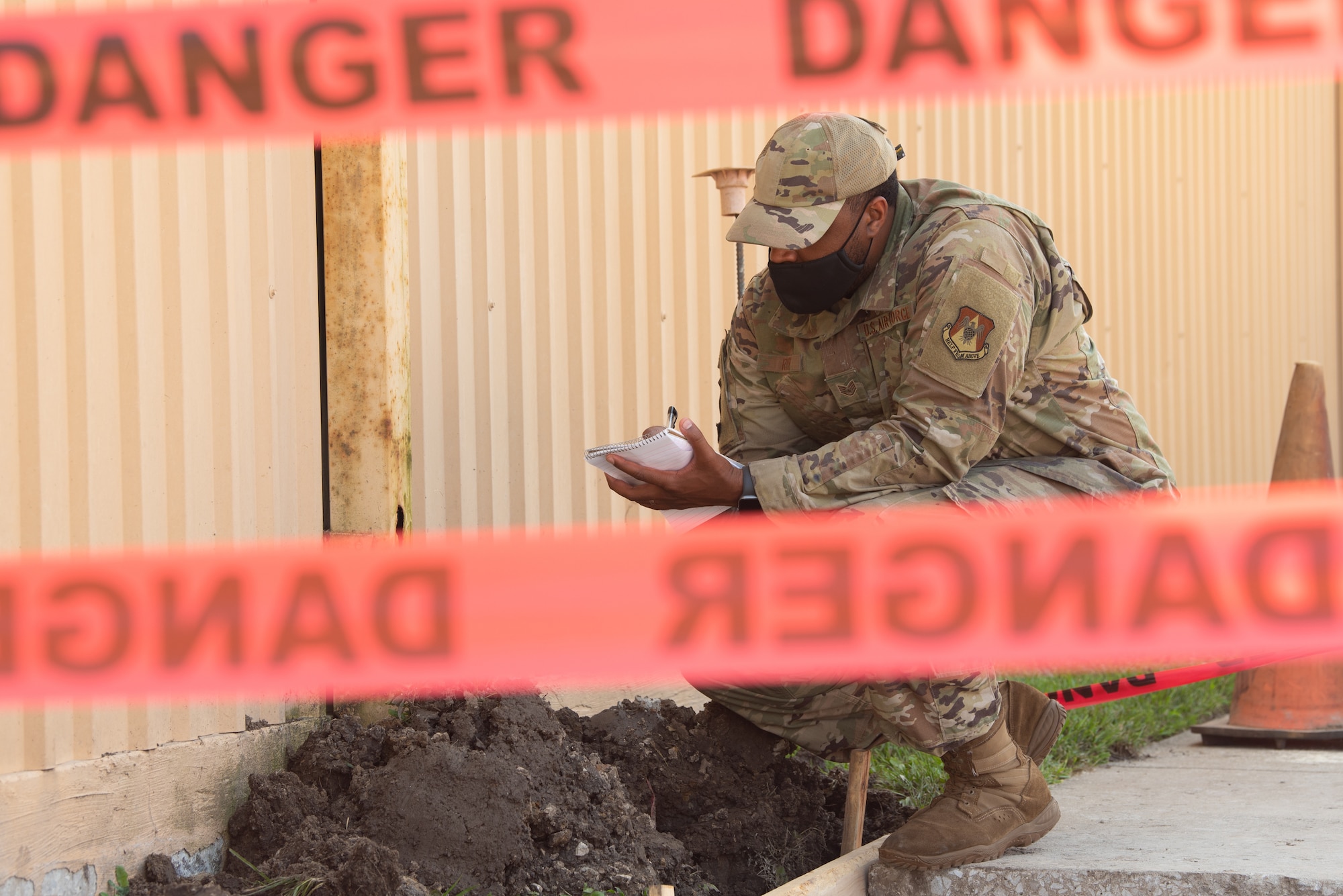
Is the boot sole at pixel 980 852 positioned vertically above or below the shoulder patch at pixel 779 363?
below

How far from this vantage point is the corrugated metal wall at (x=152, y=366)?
2209 millimetres

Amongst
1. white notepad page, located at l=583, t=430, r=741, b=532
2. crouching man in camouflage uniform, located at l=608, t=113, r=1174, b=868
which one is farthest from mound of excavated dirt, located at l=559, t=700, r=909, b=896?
white notepad page, located at l=583, t=430, r=741, b=532

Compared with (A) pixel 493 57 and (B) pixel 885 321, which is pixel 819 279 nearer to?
(B) pixel 885 321

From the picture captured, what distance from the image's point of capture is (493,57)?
125 inches

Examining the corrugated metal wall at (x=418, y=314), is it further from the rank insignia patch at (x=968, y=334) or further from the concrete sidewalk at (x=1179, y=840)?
the concrete sidewalk at (x=1179, y=840)

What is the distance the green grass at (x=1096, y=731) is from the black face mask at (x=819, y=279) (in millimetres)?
1075

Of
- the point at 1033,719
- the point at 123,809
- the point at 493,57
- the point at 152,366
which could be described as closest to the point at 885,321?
the point at 1033,719

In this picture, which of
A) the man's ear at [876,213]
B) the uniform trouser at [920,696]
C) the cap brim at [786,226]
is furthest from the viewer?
the man's ear at [876,213]

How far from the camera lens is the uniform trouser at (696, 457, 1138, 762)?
250 centimetres

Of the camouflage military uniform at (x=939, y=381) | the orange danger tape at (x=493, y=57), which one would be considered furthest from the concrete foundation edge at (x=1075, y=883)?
the orange danger tape at (x=493, y=57)

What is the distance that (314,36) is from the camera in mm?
2859

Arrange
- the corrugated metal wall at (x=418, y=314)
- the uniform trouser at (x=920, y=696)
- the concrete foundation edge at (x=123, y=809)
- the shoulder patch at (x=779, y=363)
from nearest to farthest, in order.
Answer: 1. the concrete foundation edge at (x=123, y=809)
2. the corrugated metal wall at (x=418, y=314)
3. the uniform trouser at (x=920, y=696)
4. the shoulder patch at (x=779, y=363)

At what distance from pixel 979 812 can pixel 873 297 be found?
1027 mm

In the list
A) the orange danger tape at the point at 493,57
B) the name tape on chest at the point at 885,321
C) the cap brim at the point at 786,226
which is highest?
the orange danger tape at the point at 493,57
